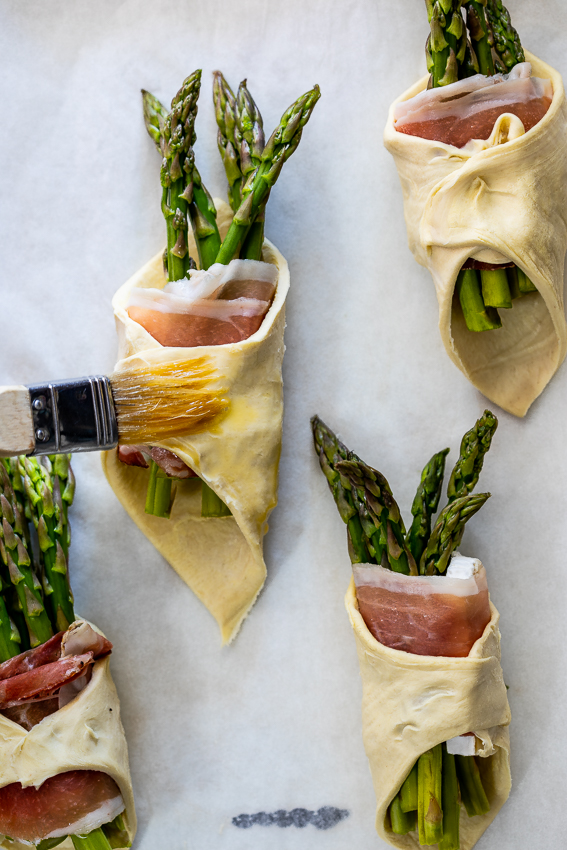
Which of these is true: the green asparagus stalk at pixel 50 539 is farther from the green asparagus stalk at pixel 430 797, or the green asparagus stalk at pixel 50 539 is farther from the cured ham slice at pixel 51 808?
the green asparagus stalk at pixel 430 797

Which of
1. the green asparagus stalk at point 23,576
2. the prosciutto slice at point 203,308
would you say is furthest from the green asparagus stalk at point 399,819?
the prosciutto slice at point 203,308

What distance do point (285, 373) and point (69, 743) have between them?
108cm

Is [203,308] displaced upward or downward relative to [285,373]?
upward

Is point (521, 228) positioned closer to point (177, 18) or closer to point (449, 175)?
point (449, 175)

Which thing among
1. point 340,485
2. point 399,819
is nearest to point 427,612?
point 340,485

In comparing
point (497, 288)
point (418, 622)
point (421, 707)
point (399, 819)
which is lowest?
point (399, 819)

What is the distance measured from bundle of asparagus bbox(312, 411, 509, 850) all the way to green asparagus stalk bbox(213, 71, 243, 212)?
79cm

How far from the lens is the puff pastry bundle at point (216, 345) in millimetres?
1763

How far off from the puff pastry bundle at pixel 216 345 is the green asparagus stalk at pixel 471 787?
26.3 inches

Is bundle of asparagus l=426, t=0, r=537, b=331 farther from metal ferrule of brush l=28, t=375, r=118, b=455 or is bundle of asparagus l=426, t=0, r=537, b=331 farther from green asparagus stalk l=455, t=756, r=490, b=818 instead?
green asparagus stalk l=455, t=756, r=490, b=818

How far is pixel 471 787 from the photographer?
185cm

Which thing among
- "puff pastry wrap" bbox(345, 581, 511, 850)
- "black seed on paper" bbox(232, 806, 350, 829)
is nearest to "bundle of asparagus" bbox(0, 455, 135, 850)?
"black seed on paper" bbox(232, 806, 350, 829)

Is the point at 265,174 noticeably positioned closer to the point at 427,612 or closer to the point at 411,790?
the point at 427,612

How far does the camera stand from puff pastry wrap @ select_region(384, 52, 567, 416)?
1.76m
